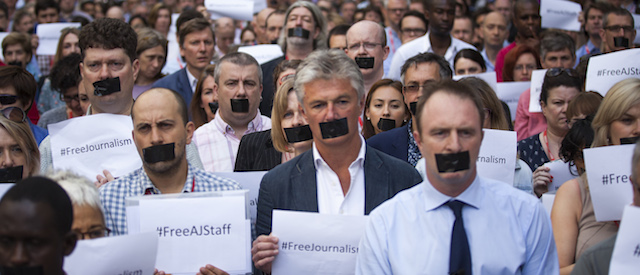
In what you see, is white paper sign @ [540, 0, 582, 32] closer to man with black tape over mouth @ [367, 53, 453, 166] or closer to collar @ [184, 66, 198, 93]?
man with black tape over mouth @ [367, 53, 453, 166]

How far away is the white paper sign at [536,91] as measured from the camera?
6887 millimetres

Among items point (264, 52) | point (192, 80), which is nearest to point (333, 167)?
point (192, 80)

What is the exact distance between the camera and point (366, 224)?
3.39 m

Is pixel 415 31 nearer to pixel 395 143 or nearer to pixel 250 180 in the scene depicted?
pixel 395 143

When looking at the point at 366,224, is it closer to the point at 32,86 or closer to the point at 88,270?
the point at 88,270

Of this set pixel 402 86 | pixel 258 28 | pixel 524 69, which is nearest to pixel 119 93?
pixel 402 86

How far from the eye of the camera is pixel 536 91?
23.0 feet

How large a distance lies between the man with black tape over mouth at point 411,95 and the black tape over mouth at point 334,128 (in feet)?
4.01

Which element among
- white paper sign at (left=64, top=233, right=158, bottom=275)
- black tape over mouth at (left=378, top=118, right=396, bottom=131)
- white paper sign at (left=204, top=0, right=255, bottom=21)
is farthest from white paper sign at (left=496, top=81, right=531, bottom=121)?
white paper sign at (left=64, top=233, right=158, bottom=275)

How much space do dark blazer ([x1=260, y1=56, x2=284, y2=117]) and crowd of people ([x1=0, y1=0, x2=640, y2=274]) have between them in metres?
0.02

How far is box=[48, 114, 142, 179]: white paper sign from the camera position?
4770 mm

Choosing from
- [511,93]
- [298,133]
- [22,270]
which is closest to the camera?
[22,270]

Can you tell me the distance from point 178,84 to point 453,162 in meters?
4.83

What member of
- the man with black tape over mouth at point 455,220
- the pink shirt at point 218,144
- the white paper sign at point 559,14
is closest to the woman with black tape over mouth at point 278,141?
the pink shirt at point 218,144
